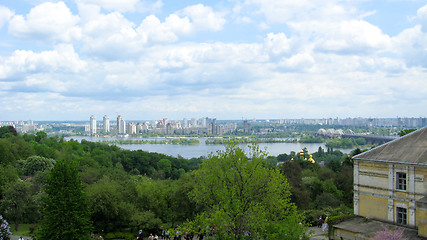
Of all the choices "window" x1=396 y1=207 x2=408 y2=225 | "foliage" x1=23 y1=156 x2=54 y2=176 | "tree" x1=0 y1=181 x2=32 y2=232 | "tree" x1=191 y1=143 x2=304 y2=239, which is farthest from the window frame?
"foliage" x1=23 y1=156 x2=54 y2=176

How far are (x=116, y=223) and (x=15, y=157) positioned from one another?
908 inches

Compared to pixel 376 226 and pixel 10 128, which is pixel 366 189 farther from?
pixel 10 128

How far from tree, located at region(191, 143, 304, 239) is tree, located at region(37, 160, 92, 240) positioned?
5118 millimetres

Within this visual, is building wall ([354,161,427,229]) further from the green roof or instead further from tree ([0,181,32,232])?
tree ([0,181,32,232])

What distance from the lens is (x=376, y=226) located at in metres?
15.7

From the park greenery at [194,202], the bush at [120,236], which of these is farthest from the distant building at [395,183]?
the bush at [120,236]

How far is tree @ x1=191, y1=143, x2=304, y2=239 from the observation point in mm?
12867

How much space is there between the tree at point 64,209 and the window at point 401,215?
1281 centimetres

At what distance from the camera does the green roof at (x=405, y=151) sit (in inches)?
599

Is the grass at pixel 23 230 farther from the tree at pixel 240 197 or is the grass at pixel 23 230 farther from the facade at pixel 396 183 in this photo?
the facade at pixel 396 183

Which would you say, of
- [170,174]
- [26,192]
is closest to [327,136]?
[170,174]

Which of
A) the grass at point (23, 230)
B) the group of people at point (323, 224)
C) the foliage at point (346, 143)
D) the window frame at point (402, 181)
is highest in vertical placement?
the window frame at point (402, 181)

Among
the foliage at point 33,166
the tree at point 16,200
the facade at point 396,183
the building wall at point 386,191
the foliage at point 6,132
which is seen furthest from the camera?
the foliage at point 6,132

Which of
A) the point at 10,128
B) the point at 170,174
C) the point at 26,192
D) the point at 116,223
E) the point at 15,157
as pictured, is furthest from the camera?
the point at 10,128
